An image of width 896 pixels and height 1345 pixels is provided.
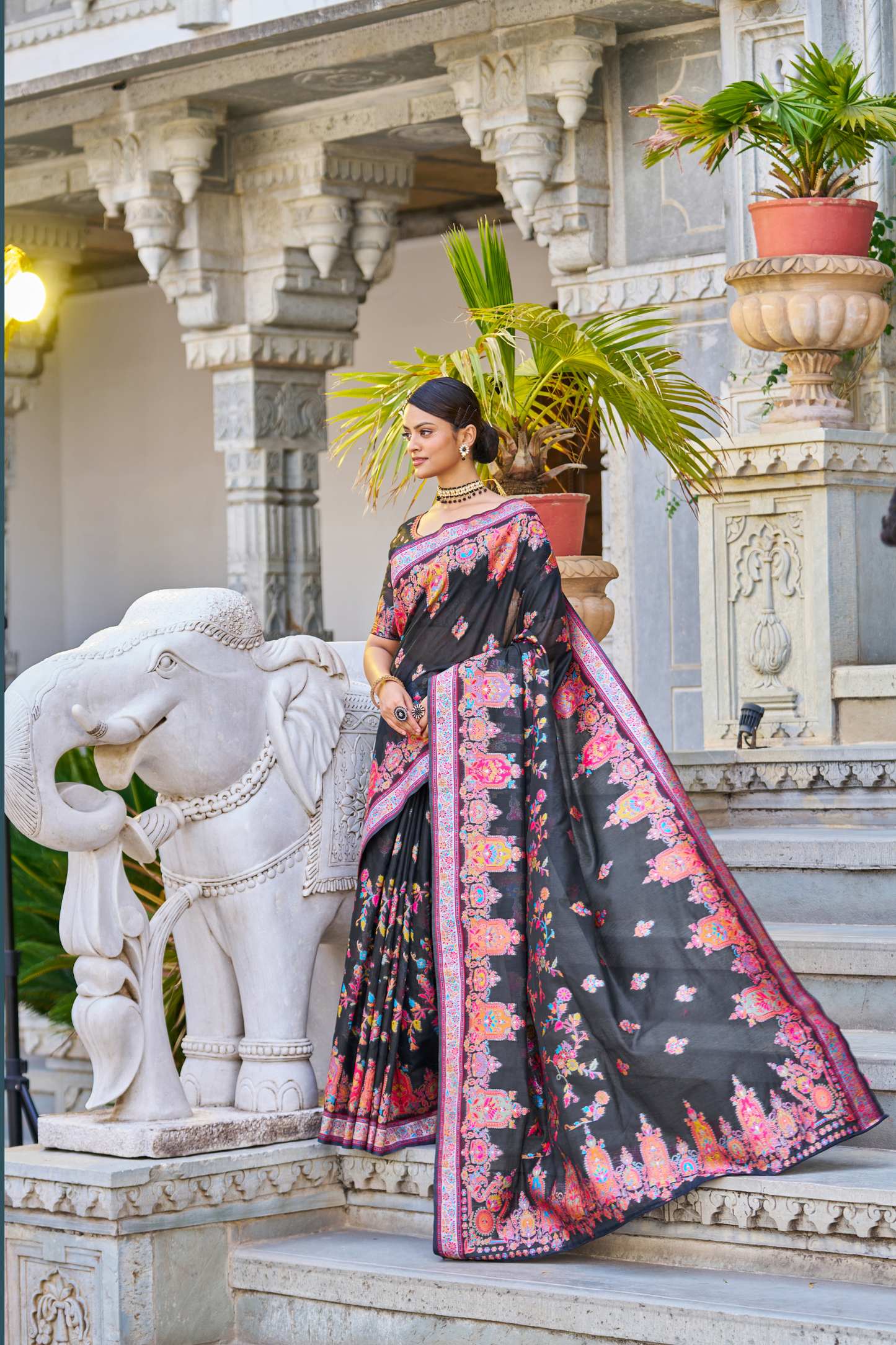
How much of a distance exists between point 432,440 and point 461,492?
0.11m

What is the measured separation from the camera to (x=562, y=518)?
15.2 ft

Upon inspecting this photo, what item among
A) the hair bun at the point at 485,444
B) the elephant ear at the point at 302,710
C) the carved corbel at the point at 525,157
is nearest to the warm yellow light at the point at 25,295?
the carved corbel at the point at 525,157

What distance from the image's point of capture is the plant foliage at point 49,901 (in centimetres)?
543

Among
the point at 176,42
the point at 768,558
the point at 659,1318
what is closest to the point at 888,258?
the point at 768,558

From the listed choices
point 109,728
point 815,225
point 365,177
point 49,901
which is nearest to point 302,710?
point 109,728

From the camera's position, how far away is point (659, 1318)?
268cm

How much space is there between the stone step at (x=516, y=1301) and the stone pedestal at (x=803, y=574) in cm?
243

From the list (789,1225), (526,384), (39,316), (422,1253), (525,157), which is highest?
(39,316)

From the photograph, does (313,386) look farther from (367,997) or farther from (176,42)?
(367,997)

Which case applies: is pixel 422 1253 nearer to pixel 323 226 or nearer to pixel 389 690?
pixel 389 690

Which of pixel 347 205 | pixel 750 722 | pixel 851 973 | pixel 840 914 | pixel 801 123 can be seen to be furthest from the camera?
pixel 347 205

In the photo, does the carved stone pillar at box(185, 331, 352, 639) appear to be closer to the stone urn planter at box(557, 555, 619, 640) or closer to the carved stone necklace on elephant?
the stone urn planter at box(557, 555, 619, 640)

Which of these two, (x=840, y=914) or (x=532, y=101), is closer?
(x=840, y=914)

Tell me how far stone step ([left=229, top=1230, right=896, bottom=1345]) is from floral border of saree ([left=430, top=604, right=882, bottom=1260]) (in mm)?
83
